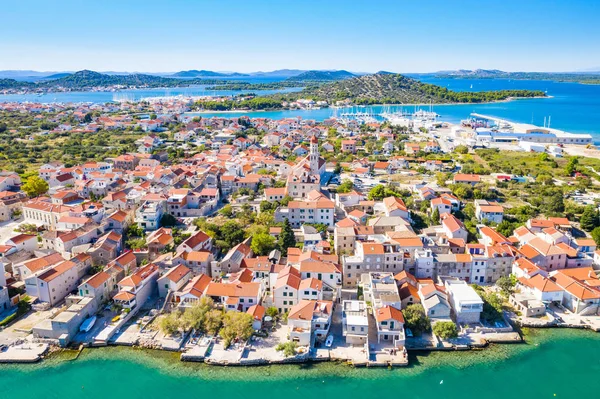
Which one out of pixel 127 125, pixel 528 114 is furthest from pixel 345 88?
pixel 127 125

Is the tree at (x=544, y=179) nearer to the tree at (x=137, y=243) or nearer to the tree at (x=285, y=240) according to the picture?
the tree at (x=285, y=240)

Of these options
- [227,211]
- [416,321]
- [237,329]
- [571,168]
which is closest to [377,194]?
[227,211]

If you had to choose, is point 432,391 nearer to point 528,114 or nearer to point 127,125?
point 127,125

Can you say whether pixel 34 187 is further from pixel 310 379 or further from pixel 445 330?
pixel 445 330

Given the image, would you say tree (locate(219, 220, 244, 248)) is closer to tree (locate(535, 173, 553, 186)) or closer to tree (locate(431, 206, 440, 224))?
tree (locate(431, 206, 440, 224))

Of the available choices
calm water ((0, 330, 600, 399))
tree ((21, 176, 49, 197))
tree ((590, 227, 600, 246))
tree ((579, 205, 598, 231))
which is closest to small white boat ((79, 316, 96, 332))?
calm water ((0, 330, 600, 399))

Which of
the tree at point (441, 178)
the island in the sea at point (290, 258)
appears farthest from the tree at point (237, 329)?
the tree at point (441, 178)
